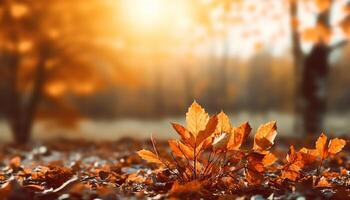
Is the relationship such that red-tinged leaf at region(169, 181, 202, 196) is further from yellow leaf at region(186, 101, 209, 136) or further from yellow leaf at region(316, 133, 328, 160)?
yellow leaf at region(316, 133, 328, 160)

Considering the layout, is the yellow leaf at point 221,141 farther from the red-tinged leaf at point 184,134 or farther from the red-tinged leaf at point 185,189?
the red-tinged leaf at point 185,189

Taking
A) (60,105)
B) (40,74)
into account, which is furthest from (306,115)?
(60,105)

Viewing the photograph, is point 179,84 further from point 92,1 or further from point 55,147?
point 55,147

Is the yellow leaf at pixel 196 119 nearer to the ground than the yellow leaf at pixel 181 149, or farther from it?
farther from it

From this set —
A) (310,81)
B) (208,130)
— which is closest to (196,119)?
(208,130)

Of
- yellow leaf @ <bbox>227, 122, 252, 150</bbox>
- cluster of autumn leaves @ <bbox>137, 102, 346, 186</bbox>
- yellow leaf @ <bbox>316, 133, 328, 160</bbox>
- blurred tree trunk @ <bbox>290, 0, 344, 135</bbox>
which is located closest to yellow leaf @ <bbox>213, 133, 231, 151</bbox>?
cluster of autumn leaves @ <bbox>137, 102, 346, 186</bbox>

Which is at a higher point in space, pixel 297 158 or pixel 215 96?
pixel 297 158

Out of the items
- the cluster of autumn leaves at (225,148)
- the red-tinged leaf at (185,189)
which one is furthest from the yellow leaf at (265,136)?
the red-tinged leaf at (185,189)
